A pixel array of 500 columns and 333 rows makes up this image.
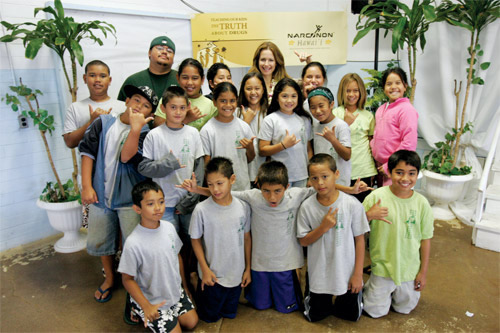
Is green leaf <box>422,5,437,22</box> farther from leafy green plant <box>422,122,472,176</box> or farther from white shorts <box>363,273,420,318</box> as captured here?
white shorts <box>363,273,420,318</box>

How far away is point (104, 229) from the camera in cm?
219

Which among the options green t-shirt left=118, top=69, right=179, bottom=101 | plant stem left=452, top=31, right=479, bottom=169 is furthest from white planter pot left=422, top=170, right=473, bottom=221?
green t-shirt left=118, top=69, right=179, bottom=101

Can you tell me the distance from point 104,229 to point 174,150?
69 cm

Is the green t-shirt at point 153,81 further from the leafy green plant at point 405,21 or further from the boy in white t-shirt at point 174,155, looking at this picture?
the leafy green plant at point 405,21

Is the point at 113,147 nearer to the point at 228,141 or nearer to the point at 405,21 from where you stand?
the point at 228,141

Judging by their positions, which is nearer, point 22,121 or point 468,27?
point 22,121

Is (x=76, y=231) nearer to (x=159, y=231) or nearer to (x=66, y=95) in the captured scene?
(x=66, y=95)

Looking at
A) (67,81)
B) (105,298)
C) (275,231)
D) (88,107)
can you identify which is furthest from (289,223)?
(67,81)

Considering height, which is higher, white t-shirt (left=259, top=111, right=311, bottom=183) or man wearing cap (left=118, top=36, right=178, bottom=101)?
man wearing cap (left=118, top=36, right=178, bottom=101)

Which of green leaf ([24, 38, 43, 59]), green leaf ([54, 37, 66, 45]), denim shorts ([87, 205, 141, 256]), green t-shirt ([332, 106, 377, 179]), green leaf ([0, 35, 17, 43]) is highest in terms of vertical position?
green leaf ([0, 35, 17, 43])

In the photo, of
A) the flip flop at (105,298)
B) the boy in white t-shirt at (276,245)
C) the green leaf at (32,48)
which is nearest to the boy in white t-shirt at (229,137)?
the boy in white t-shirt at (276,245)

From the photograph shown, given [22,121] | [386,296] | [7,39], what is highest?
[7,39]

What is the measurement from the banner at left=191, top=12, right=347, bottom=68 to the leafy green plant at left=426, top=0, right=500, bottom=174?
3.52 ft

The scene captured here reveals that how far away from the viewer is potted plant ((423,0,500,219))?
3.12 metres
